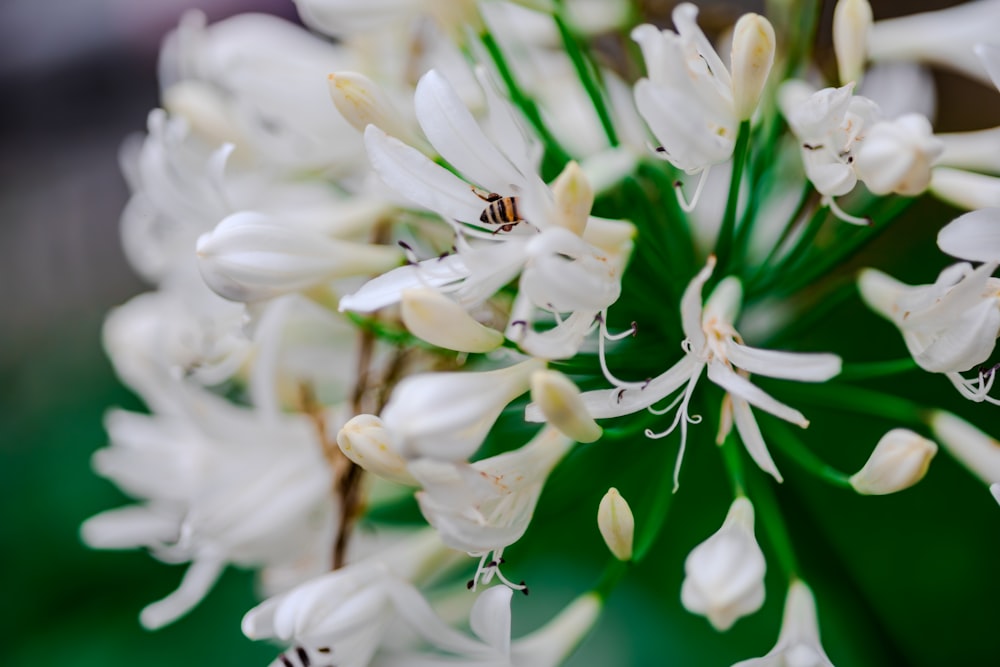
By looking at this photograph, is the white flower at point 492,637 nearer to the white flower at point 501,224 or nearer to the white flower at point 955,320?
the white flower at point 501,224

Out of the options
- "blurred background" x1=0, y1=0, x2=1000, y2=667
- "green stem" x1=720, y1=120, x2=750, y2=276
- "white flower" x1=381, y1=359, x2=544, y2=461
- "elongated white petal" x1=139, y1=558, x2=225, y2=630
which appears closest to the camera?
"white flower" x1=381, y1=359, x2=544, y2=461

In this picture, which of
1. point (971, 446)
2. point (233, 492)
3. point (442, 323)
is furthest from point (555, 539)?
point (442, 323)

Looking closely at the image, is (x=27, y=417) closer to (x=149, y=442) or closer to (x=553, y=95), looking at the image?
(x=149, y=442)

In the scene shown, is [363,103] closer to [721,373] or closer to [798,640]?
[721,373]

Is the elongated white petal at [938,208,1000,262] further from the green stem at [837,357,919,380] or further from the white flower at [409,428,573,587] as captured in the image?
the white flower at [409,428,573,587]

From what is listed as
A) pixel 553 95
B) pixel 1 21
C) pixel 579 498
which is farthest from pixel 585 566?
pixel 1 21

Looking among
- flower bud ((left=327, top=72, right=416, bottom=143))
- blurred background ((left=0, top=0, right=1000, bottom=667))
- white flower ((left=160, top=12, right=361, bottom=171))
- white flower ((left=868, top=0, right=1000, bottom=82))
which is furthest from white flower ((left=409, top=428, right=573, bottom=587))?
white flower ((left=868, top=0, right=1000, bottom=82))
